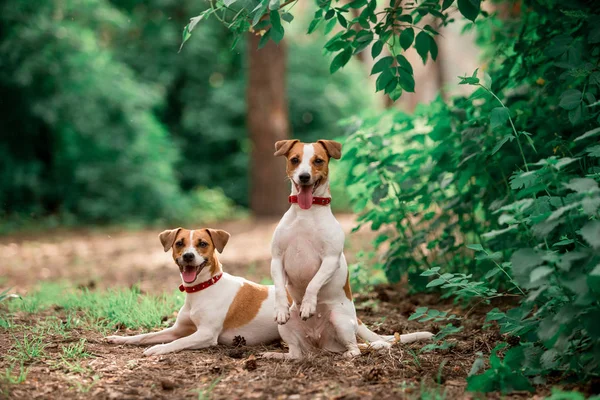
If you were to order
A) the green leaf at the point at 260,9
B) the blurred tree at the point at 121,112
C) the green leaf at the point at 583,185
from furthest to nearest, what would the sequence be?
1. the blurred tree at the point at 121,112
2. the green leaf at the point at 260,9
3. the green leaf at the point at 583,185

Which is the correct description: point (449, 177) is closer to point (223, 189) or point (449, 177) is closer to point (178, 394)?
point (178, 394)

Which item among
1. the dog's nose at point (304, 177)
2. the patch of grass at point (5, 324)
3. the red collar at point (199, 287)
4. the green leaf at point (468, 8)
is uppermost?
the green leaf at point (468, 8)

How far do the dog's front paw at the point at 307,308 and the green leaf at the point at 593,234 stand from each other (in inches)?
67.4

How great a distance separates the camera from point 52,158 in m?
15.5

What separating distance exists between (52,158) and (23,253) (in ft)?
17.6

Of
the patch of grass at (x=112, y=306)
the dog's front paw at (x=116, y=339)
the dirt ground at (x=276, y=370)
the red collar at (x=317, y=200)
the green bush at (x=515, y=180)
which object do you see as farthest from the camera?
the patch of grass at (x=112, y=306)

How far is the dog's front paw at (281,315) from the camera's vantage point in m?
3.96

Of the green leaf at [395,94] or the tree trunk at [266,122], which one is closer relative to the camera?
the green leaf at [395,94]

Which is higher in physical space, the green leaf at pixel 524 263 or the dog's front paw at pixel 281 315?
the green leaf at pixel 524 263

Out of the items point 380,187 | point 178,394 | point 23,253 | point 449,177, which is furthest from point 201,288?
point 23,253

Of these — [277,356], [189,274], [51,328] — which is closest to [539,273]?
[277,356]

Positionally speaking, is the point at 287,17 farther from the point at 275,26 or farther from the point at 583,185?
the point at 583,185

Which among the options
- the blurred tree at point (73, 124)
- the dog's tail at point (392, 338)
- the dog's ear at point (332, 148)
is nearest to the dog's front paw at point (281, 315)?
the dog's tail at point (392, 338)

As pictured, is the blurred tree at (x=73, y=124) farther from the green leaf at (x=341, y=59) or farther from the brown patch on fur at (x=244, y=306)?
the brown patch on fur at (x=244, y=306)
